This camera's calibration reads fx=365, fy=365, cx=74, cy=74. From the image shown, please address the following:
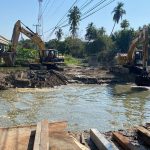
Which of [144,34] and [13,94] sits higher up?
[144,34]

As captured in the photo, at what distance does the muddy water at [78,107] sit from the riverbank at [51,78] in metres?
1.53

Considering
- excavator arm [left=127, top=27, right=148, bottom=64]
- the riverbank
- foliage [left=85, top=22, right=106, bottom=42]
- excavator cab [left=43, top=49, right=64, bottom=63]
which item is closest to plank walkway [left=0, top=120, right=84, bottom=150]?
the riverbank

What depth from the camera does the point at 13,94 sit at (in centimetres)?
2280

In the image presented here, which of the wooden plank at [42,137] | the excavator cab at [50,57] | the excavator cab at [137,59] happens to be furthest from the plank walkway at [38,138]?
the excavator cab at [137,59]

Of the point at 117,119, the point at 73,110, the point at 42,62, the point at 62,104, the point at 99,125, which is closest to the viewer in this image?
the point at 99,125

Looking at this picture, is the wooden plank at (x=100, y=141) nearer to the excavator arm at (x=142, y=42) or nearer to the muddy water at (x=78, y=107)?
the muddy water at (x=78, y=107)

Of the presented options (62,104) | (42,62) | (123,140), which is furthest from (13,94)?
(123,140)

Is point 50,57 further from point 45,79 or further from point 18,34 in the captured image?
point 45,79

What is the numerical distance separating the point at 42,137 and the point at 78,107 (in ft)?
35.7

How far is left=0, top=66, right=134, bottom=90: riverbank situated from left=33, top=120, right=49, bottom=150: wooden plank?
17092 mm

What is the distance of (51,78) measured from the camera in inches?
1142

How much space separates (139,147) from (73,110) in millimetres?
8711

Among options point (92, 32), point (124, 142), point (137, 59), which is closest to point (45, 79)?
point (137, 59)

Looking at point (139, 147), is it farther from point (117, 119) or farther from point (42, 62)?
point (42, 62)
